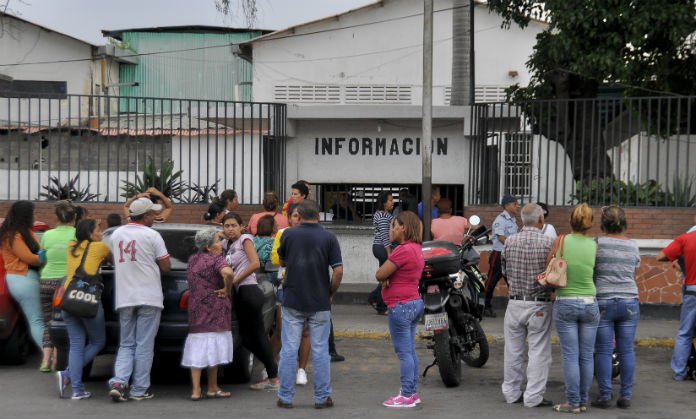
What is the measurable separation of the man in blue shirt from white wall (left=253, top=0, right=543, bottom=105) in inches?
831

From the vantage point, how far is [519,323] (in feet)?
27.7

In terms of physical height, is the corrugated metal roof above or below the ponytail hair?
above

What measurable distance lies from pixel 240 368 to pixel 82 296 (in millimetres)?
1716

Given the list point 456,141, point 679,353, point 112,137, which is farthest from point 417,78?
point 679,353

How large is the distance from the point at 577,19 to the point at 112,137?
7.60 metres

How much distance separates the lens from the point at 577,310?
811 cm

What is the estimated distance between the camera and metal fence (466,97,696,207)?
1455 centimetres

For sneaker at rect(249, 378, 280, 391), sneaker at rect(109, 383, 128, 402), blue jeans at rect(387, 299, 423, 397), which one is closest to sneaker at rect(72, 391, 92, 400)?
sneaker at rect(109, 383, 128, 402)

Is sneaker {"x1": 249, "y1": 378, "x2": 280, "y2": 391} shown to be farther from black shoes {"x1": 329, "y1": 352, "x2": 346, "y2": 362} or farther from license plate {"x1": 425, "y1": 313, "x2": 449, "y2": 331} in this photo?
black shoes {"x1": 329, "y1": 352, "x2": 346, "y2": 362}

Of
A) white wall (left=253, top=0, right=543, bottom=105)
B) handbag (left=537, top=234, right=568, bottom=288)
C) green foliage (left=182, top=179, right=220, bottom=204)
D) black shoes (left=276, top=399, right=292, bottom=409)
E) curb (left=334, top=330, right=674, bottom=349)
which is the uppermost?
Answer: white wall (left=253, top=0, right=543, bottom=105)

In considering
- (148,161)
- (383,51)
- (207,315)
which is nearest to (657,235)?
(148,161)

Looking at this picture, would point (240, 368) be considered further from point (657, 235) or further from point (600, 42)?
point (600, 42)

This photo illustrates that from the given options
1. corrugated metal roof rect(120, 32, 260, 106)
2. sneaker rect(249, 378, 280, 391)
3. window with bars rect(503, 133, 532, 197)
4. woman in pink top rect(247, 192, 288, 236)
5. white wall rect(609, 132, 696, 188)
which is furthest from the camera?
corrugated metal roof rect(120, 32, 260, 106)

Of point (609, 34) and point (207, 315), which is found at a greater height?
point (609, 34)
